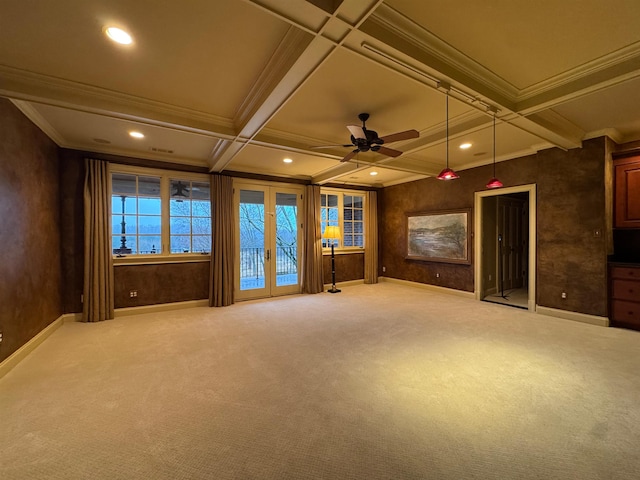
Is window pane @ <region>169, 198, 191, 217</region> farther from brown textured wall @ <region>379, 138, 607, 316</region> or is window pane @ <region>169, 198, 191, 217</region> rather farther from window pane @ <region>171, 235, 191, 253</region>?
brown textured wall @ <region>379, 138, 607, 316</region>

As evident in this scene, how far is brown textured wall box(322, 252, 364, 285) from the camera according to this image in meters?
6.90

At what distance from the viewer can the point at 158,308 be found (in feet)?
15.8

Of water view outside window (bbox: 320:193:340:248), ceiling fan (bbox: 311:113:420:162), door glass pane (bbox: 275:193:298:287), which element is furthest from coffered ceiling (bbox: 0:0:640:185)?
water view outside window (bbox: 320:193:340:248)

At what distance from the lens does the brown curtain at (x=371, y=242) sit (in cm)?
739

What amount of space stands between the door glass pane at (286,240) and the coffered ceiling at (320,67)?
2433 mm

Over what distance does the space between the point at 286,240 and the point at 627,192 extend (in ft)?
19.0

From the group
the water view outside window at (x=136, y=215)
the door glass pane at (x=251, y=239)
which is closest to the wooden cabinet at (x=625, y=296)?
the door glass pane at (x=251, y=239)

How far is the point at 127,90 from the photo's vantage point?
2727 millimetres

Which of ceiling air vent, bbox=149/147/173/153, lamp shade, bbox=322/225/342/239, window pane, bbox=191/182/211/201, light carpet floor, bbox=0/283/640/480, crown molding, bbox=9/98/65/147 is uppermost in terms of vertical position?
ceiling air vent, bbox=149/147/173/153

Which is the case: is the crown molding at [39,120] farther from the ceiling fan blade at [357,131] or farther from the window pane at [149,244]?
the ceiling fan blade at [357,131]

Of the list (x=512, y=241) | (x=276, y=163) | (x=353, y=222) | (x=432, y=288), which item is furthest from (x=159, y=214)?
(x=512, y=241)

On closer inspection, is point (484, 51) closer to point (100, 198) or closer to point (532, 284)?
point (532, 284)

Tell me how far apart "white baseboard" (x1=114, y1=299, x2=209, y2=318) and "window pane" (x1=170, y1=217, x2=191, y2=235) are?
133cm

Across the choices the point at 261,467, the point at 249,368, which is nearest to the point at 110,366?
the point at 249,368
